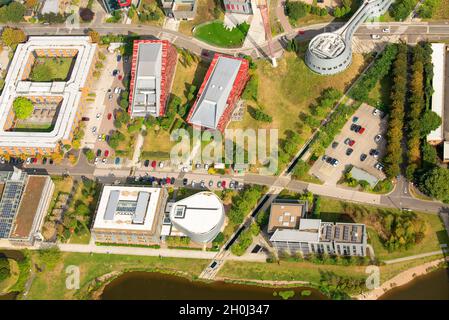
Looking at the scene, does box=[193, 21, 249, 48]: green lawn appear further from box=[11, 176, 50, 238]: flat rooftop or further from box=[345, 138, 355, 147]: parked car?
box=[11, 176, 50, 238]: flat rooftop

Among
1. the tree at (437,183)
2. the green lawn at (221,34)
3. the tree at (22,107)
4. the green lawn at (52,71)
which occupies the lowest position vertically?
the tree at (437,183)

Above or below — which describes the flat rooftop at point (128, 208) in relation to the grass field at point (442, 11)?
below

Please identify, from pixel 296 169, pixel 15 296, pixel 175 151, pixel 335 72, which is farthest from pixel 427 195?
pixel 15 296

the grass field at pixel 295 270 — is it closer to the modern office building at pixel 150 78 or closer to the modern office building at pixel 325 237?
the modern office building at pixel 325 237

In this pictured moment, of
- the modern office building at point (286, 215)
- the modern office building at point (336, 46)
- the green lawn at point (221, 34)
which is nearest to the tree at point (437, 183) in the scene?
the modern office building at point (286, 215)

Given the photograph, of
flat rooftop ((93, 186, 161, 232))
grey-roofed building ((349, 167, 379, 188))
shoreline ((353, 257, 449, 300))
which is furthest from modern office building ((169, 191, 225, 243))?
shoreline ((353, 257, 449, 300))

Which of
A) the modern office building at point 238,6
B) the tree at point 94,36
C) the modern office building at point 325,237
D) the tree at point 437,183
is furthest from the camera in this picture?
the tree at point 94,36

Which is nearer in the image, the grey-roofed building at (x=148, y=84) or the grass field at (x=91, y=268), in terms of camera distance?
the grass field at (x=91, y=268)
